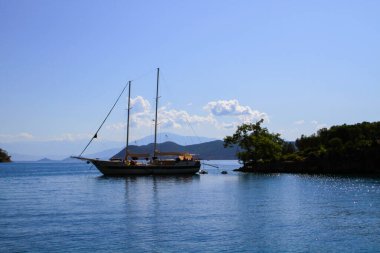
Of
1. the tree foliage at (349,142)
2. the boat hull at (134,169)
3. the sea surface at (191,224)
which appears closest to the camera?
the sea surface at (191,224)

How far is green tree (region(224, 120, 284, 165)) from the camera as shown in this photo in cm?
13450

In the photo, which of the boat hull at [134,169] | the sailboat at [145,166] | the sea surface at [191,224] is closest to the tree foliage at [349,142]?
the sailboat at [145,166]

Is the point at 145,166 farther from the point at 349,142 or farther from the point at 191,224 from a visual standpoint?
the point at 191,224

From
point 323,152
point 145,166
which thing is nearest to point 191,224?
point 145,166

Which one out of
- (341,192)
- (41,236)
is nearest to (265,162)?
(341,192)

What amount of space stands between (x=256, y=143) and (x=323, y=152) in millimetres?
19631

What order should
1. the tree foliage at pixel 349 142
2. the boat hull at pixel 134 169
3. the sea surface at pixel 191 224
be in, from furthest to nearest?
the tree foliage at pixel 349 142, the boat hull at pixel 134 169, the sea surface at pixel 191 224

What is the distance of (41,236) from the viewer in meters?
33.0

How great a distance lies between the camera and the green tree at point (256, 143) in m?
134

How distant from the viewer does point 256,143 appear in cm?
13438

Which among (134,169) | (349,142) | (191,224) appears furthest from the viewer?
(349,142)

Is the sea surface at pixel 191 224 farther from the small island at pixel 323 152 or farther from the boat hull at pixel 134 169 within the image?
the small island at pixel 323 152

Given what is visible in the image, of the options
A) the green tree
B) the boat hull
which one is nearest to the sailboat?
the boat hull

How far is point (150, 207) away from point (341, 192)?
105 ft
